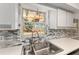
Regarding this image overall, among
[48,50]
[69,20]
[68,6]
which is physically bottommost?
[48,50]

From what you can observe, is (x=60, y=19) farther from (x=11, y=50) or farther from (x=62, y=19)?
(x=11, y=50)

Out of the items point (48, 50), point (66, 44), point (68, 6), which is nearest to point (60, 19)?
point (68, 6)

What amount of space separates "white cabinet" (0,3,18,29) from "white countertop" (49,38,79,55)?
581 millimetres

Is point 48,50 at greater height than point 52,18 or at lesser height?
lesser

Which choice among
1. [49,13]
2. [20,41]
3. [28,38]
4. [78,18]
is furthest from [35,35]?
[78,18]

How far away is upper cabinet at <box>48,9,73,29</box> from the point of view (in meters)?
1.72

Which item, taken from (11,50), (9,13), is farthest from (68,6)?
(11,50)

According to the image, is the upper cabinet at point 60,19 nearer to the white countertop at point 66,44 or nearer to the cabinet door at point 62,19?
the cabinet door at point 62,19

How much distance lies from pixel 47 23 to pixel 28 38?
1.06 feet

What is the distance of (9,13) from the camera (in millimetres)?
1666

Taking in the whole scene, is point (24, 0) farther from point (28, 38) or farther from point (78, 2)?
point (78, 2)

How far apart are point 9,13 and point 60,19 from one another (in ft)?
2.22

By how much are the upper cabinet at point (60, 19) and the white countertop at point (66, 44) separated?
19 cm
